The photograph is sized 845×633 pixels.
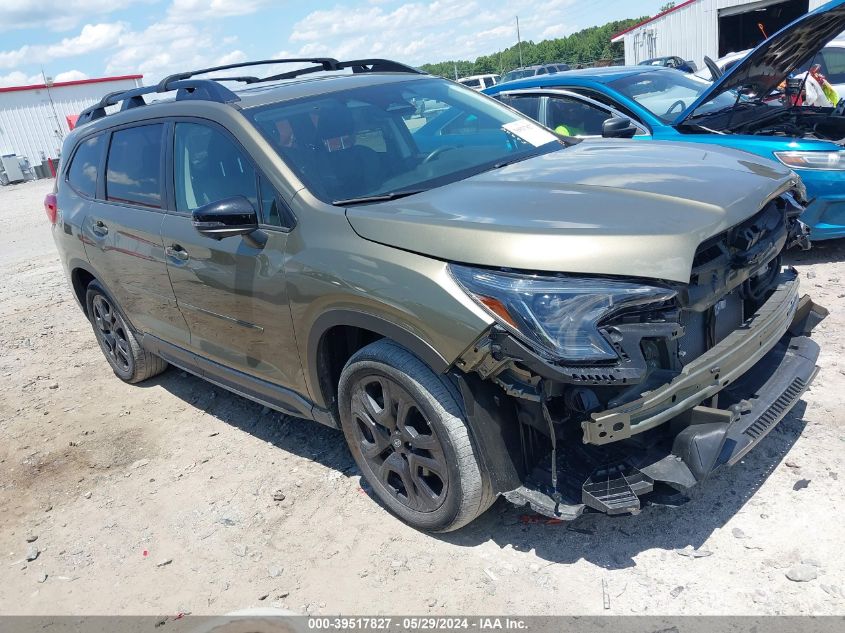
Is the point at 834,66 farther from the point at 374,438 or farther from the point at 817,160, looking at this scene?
the point at 374,438

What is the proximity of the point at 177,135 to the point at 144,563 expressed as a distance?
2248mm

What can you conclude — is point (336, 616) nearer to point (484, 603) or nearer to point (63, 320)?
point (484, 603)

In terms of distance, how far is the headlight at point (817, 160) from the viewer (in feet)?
17.9

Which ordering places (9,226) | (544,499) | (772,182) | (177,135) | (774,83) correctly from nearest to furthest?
(544,499) → (772,182) → (177,135) → (774,83) → (9,226)

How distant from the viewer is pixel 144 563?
133 inches

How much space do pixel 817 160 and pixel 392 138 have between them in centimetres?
364

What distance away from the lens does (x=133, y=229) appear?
14.1 feet

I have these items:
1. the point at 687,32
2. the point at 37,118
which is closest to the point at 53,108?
the point at 37,118

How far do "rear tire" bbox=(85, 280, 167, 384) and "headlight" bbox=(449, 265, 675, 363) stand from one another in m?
3.43

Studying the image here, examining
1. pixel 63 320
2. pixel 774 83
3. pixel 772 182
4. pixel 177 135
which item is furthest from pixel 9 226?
pixel 772 182

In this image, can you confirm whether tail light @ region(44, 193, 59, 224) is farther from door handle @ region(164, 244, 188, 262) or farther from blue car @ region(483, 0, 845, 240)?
blue car @ region(483, 0, 845, 240)

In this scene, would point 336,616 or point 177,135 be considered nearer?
point 336,616

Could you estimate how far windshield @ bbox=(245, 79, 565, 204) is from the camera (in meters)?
3.35

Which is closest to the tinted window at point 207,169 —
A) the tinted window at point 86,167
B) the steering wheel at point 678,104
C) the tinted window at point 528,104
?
the tinted window at point 86,167
